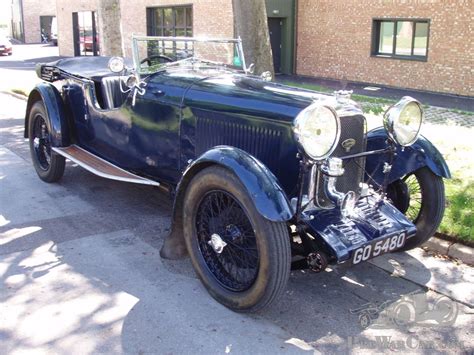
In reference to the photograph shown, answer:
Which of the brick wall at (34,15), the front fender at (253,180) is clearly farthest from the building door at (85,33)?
the front fender at (253,180)

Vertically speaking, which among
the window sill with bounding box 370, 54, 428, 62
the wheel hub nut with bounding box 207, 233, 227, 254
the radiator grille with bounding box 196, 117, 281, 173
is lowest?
the wheel hub nut with bounding box 207, 233, 227, 254

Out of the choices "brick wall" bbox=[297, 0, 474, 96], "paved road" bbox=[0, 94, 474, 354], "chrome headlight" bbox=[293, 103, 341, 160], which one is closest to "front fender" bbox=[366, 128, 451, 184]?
"paved road" bbox=[0, 94, 474, 354]

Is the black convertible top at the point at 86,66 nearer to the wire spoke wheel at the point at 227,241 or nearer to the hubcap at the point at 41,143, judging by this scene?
the hubcap at the point at 41,143

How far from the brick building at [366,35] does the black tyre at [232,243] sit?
10391mm

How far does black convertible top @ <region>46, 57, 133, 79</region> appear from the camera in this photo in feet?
19.0

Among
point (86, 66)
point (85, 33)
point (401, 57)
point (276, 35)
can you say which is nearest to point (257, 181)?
point (86, 66)

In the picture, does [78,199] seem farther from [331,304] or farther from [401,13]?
[401,13]

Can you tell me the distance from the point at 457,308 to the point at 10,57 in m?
28.8

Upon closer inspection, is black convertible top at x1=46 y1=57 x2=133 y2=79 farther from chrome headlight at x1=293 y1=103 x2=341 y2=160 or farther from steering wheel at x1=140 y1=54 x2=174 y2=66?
chrome headlight at x1=293 y1=103 x2=341 y2=160

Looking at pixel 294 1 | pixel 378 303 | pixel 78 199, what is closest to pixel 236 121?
pixel 378 303

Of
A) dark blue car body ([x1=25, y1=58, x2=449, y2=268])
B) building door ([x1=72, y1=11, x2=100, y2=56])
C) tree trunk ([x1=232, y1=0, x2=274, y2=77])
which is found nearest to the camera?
dark blue car body ([x1=25, y1=58, x2=449, y2=268])

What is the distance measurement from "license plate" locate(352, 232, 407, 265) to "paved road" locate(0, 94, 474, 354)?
0.38 metres

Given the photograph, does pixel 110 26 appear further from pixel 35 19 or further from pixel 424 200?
pixel 35 19

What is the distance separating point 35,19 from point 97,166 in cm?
4218
